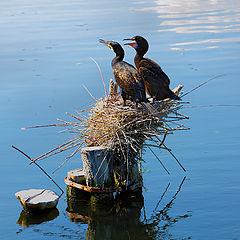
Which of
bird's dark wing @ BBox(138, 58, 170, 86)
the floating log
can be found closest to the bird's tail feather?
bird's dark wing @ BBox(138, 58, 170, 86)

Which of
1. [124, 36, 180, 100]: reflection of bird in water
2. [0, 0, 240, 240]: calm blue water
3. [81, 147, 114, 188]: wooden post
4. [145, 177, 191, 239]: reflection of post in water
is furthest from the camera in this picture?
[124, 36, 180, 100]: reflection of bird in water

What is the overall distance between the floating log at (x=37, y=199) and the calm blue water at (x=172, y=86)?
186mm

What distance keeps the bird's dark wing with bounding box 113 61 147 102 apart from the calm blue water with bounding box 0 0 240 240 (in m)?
1.41

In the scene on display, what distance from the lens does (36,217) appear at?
695cm

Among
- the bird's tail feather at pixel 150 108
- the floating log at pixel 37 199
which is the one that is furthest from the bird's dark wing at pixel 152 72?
the floating log at pixel 37 199

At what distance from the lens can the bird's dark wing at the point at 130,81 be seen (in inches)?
273

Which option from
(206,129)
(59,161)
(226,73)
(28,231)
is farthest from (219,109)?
(28,231)

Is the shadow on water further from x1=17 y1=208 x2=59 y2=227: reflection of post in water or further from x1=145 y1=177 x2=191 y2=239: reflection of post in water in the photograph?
x1=17 y1=208 x2=59 y2=227: reflection of post in water

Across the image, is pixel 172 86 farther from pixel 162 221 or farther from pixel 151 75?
pixel 162 221

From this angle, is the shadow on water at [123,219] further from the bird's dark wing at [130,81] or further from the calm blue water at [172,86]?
the bird's dark wing at [130,81]

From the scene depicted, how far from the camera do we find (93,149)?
683 centimetres

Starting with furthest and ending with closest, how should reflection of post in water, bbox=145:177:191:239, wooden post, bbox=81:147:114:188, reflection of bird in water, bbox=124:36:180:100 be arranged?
1. reflection of bird in water, bbox=124:36:180:100
2. wooden post, bbox=81:147:114:188
3. reflection of post in water, bbox=145:177:191:239

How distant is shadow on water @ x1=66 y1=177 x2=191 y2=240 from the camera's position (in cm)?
655

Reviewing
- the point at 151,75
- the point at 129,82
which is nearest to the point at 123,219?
the point at 129,82
